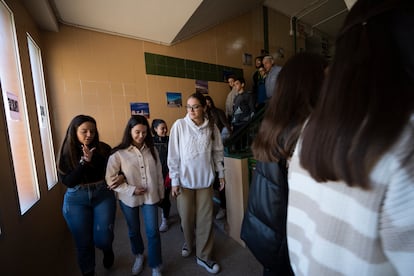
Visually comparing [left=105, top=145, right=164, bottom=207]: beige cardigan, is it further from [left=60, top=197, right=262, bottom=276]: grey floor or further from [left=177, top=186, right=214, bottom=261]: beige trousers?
[left=60, top=197, right=262, bottom=276]: grey floor

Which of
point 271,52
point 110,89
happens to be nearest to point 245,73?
point 271,52

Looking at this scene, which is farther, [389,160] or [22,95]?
[22,95]

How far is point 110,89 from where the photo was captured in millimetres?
2955

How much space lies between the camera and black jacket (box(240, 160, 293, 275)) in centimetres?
82

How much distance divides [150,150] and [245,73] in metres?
3.56

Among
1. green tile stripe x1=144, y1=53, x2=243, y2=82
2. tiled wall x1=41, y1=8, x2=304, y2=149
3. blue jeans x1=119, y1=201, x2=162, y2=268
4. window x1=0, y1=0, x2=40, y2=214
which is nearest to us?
window x1=0, y1=0, x2=40, y2=214

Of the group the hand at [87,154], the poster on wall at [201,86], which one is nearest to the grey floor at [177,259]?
the hand at [87,154]

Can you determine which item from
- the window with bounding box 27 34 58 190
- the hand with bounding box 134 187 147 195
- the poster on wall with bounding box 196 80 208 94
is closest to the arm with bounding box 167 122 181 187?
the hand with bounding box 134 187 147 195

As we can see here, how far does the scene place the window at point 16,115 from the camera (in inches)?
57.7

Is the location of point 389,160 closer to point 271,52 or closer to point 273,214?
point 273,214

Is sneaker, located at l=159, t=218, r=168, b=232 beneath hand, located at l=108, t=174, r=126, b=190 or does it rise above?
beneath

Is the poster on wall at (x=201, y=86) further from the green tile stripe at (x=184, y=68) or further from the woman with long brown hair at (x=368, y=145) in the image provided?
the woman with long brown hair at (x=368, y=145)

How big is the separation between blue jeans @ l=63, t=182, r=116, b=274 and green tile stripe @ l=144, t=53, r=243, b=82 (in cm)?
225

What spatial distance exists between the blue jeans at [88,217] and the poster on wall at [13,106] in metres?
0.70
